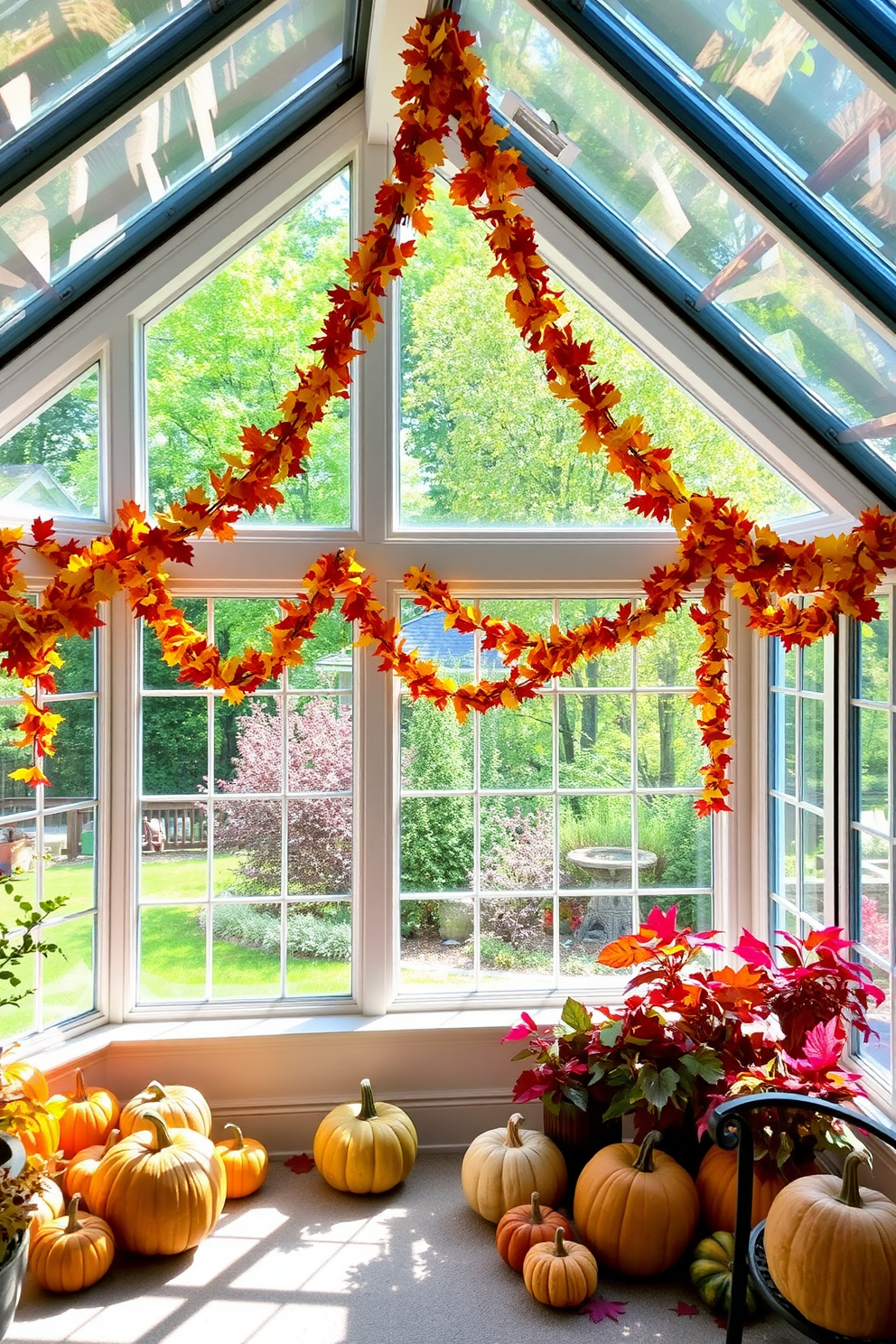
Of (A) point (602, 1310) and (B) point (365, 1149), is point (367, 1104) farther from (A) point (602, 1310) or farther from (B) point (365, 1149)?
(A) point (602, 1310)

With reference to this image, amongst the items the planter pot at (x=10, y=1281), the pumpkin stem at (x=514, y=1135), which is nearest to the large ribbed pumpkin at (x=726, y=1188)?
the pumpkin stem at (x=514, y=1135)

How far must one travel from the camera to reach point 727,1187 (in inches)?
111

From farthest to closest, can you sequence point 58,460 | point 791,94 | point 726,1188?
point 58,460 < point 726,1188 < point 791,94

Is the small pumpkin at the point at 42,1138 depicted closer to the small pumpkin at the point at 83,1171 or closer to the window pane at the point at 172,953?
the small pumpkin at the point at 83,1171

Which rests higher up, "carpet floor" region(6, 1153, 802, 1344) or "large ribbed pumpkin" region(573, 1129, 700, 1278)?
"large ribbed pumpkin" region(573, 1129, 700, 1278)

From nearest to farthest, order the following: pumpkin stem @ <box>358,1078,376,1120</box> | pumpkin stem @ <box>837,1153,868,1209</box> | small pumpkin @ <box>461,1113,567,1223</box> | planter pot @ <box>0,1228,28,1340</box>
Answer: planter pot @ <box>0,1228,28,1340</box>, pumpkin stem @ <box>837,1153,868,1209</box>, small pumpkin @ <box>461,1113,567,1223</box>, pumpkin stem @ <box>358,1078,376,1120</box>

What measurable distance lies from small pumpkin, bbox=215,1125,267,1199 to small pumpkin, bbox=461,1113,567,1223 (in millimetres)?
644

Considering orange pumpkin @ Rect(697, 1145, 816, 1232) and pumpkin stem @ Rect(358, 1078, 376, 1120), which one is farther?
pumpkin stem @ Rect(358, 1078, 376, 1120)

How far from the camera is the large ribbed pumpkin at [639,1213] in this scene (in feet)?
8.88

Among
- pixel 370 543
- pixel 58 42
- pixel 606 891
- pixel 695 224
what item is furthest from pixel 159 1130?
pixel 695 224

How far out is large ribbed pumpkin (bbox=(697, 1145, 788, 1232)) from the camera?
8.96 feet

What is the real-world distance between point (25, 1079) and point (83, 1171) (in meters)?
0.32

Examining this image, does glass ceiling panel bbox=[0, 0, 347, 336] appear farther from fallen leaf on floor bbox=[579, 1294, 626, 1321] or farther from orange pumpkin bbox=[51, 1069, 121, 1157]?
fallen leaf on floor bbox=[579, 1294, 626, 1321]

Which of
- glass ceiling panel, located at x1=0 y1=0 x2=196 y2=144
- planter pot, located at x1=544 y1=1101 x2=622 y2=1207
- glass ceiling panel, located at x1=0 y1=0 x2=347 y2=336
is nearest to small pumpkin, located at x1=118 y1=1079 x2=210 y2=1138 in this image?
planter pot, located at x1=544 y1=1101 x2=622 y2=1207
